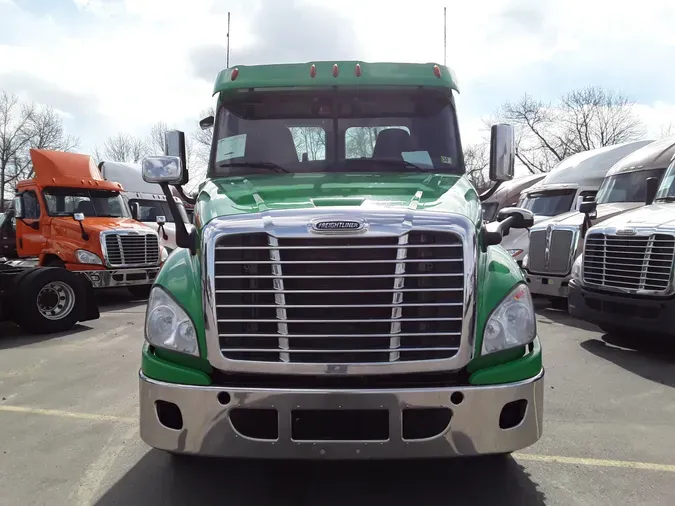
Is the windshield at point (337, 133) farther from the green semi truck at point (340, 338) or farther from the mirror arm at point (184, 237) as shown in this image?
the green semi truck at point (340, 338)

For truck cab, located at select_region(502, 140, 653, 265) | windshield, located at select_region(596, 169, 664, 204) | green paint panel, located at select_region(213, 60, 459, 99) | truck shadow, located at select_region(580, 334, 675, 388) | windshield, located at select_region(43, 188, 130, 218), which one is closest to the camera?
green paint panel, located at select_region(213, 60, 459, 99)

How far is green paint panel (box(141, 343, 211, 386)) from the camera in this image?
2.76 m

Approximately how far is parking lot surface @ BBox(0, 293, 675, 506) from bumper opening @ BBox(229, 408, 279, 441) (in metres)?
0.59

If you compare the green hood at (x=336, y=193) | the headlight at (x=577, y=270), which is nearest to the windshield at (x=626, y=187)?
the headlight at (x=577, y=270)

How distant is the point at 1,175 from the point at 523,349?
2267 inches

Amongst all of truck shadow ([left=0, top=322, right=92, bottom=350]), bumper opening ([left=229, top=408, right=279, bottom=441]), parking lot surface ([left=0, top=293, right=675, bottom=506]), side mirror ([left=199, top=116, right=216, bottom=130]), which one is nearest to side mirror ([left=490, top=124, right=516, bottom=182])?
parking lot surface ([left=0, top=293, right=675, bottom=506])

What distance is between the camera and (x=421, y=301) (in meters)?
2.80

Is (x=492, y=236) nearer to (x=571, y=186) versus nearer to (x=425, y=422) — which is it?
(x=425, y=422)

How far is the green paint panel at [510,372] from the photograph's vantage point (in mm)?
2730

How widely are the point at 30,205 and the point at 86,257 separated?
6.60ft

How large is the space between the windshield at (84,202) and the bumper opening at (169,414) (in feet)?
32.9

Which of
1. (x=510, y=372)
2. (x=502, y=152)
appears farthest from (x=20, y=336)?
(x=510, y=372)

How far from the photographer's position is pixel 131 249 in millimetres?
11422

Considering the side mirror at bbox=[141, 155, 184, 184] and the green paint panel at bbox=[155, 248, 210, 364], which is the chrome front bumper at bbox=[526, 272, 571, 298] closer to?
Result: the side mirror at bbox=[141, 155, 184, 184]
